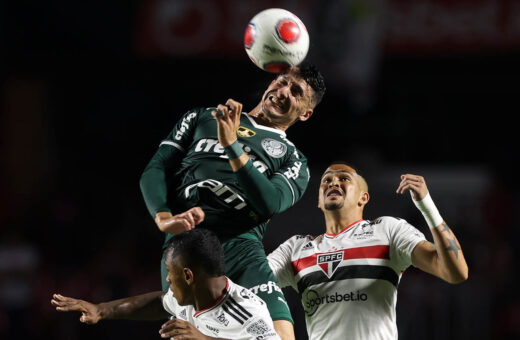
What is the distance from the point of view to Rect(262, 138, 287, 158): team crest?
4.86 meters

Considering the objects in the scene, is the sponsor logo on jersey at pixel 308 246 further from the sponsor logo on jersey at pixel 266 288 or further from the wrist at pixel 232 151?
the wrist at pixel 232 151

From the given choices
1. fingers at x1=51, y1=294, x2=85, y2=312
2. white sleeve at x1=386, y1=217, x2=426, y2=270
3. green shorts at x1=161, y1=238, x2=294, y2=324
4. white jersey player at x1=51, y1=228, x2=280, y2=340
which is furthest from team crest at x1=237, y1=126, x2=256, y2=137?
fingers at x1=51, y1=294, x2=85, y2=312

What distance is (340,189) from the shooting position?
17.7ft

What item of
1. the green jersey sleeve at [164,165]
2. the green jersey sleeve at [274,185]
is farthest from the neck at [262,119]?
the green jersey sleeve at [164,165]

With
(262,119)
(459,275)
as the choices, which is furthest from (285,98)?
(459,275)

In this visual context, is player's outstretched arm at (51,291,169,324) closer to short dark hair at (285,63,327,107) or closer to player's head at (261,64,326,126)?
player's head at (261,64,326,126)

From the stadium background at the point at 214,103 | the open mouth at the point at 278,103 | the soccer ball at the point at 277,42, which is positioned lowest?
the stadium background at the point at 214,103

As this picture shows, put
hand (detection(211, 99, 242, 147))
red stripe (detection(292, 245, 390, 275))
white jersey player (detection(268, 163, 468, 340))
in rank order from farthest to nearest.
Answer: red stripe (detection(292, 245, 390, 275))
white jersey player (detection(268, 163, 468, 340))
hand (detection(211, 99, 242, 147))

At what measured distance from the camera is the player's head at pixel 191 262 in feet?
13.9

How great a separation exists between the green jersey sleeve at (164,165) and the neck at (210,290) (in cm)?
50

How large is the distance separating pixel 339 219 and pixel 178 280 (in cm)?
153

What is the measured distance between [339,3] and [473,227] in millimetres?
3300

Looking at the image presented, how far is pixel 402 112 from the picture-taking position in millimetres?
13391

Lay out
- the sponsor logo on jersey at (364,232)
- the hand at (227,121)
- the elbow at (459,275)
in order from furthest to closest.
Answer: the sponsor logo on jersey at (364,232) < the elbow at (459,275) < the hand at (227,121)
